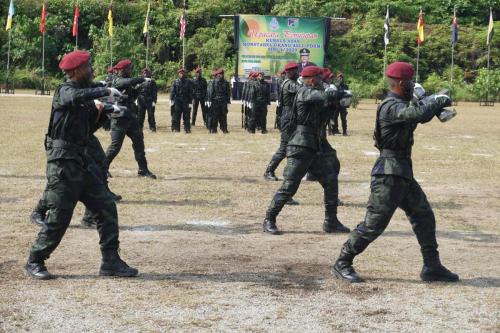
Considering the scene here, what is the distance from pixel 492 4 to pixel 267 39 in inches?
879

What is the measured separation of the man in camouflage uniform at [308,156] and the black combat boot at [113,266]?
2456 mm

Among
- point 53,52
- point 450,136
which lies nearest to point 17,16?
point 53,52

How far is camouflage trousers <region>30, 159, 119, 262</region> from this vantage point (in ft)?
22.2

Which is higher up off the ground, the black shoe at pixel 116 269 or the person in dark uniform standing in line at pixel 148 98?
the person in dark uniform standing in line at pixel 148 98

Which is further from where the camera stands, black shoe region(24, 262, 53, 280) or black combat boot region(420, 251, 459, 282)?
black combat boot region(420, 251, 459, 282)

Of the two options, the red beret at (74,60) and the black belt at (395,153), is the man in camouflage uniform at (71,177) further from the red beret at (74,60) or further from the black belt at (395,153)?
the black belt at (395,153)

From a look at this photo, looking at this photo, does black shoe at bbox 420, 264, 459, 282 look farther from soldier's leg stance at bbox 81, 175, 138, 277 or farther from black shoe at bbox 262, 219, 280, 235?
soldier's leg stance at bbox 81, 175, 138, 277

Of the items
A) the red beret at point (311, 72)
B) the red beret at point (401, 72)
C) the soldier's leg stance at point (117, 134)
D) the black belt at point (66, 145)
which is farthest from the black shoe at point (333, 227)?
the soldier's leg stance at point (117, 134)

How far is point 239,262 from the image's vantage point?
7742mm

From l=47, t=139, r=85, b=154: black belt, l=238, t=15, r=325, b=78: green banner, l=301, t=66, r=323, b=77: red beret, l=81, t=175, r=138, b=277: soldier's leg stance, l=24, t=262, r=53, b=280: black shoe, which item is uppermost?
l=238, t=15, r=325, b=78: green banner

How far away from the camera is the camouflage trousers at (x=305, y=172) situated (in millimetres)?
9016

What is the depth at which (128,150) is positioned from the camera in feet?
57.7

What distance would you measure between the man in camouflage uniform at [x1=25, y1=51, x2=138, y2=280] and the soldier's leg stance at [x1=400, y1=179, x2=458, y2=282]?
2.44 meters

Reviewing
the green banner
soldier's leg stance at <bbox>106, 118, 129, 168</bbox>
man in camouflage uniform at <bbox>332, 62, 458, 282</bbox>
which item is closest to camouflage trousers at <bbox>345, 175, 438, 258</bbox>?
man in camouflage uniform at <bbox>332, 62, 458, 282</bbox>
